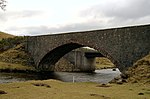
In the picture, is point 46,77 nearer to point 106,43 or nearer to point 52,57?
point 106,43

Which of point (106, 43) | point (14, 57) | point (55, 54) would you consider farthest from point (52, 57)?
point (106, 43)

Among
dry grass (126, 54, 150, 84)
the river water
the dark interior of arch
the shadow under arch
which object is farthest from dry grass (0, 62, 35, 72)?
dry grass (126, 54, 150, 84)

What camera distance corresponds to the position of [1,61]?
89938 mm

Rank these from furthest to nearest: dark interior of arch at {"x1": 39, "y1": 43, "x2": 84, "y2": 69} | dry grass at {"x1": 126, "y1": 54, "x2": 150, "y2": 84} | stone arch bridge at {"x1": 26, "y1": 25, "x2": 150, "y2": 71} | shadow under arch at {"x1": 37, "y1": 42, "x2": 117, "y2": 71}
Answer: shadow under arch at {"x1": 37, "y1": 42, "x2": 117, "y2": 71}, dark interior of arch at {"x1": 39, "y1": 43, "x2": 84, "y2": 69}, stone arch bridge at {"x1": 26, "y1": 25, "x2": 150, "y2": 71}, dry grass at {"x1": 126, "y1": 54, "x2": 150, "y2": 84}

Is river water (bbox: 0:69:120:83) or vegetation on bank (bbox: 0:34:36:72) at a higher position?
vegetation on bank (bbox: 0:34:36:72)

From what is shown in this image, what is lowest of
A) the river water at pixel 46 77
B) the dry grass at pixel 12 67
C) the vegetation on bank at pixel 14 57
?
the river water at pixel 46 77

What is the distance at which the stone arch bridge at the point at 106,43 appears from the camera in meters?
57.7

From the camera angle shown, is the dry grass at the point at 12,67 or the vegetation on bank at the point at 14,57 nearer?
the dry grass at the point at 12,67

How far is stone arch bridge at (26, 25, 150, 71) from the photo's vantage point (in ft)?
189

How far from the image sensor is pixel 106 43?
66000mm

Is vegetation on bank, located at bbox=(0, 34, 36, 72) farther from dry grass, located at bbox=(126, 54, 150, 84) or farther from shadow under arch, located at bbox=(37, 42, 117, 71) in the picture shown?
dry grass, located at bbox=(126, 54, 150, 84)

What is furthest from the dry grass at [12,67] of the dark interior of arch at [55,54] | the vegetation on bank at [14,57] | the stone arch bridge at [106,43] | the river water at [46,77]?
the river water at [46,77]

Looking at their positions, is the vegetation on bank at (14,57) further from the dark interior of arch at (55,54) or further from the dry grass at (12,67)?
the dark interior of arch at (55,54)

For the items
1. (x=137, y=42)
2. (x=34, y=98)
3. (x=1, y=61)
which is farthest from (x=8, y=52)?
(x=34, y=98)
